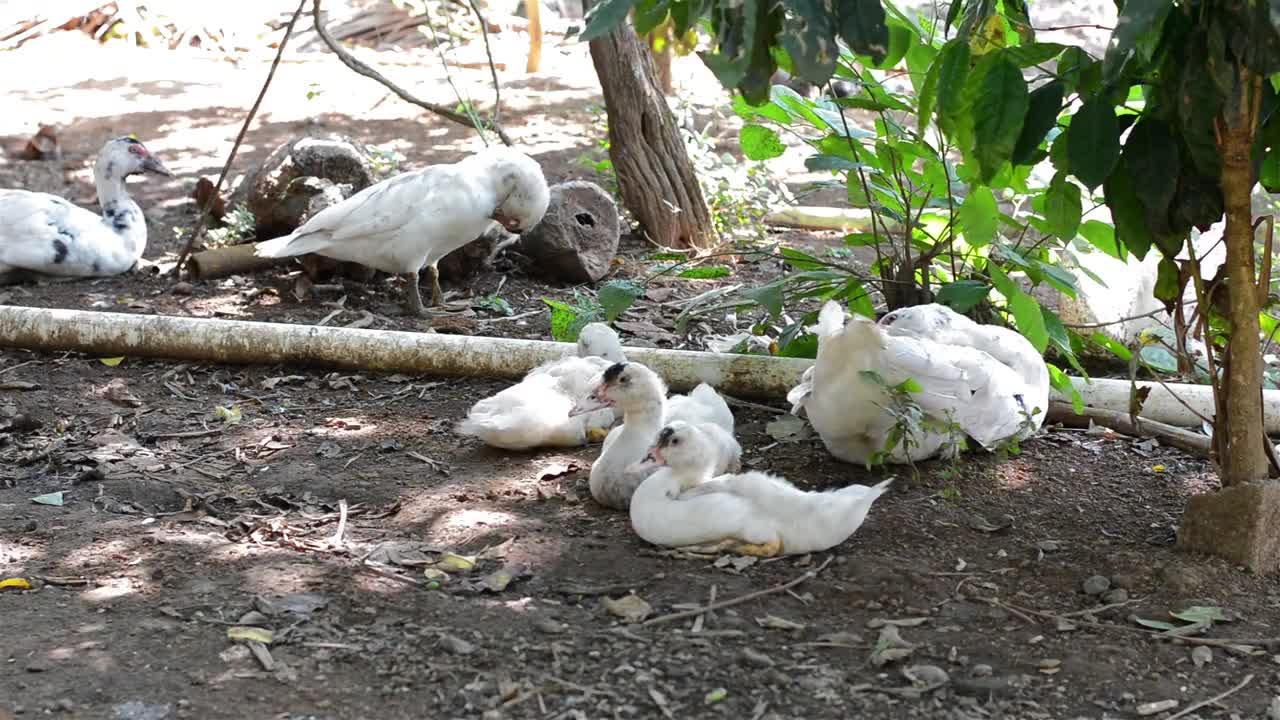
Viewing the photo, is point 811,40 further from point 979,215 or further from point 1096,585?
point 979,215

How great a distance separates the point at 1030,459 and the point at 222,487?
8.83ft

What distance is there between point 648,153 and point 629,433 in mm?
3695

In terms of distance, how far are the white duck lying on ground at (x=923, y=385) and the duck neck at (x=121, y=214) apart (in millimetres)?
4576

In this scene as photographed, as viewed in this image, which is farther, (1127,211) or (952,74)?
(1127,211)

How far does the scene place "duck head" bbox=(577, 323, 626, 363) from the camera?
16.4ft

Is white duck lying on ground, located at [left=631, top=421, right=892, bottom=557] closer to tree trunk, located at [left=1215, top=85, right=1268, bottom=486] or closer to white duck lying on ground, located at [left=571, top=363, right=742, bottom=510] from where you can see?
white duck lying on ground, located at [left=571, top=363, right=742, bottom=510]

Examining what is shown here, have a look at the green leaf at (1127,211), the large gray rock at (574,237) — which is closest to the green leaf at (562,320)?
the large gray rock at (574,237)

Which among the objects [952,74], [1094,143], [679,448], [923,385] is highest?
[952,74]

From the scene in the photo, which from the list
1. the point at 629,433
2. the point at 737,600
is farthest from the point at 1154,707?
the point at 629,433

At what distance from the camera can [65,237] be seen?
23.5ft

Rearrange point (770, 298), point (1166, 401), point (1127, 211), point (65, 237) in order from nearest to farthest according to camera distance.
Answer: point (1127, 211) < point (770, 298) < point (1166, 401) < point (65, 237)

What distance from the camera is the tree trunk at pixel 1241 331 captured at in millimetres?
3234

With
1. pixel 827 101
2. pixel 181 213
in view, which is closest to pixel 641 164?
pixel 827 101

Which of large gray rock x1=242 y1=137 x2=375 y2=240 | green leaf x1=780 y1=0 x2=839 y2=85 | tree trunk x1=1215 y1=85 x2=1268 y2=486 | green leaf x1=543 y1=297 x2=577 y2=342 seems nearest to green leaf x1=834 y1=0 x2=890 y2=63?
green leaf x1=780 y1=0 x2=839 y2=85
